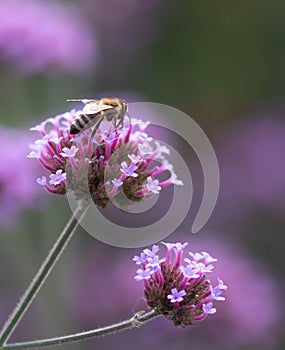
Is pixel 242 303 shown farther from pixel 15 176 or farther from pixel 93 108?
pixel 93 108

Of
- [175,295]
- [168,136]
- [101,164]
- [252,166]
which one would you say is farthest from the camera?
[252,166]

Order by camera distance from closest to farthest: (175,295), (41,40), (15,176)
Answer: (175,295) → (15,176) → (41,40)

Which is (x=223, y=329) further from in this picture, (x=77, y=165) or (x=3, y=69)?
(x=3, y=69)

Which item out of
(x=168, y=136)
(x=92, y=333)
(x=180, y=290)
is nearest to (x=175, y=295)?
(x=180, y=290)

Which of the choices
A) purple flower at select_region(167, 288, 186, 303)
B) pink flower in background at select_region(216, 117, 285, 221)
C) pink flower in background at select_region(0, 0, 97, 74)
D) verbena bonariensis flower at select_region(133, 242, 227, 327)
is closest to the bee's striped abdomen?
verbena bonariensis flower at select_region(133, 242, 227, 327)

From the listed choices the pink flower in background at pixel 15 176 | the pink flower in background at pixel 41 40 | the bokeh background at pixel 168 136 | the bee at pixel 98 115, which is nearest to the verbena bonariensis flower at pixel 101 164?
the bee at pixel 98 115

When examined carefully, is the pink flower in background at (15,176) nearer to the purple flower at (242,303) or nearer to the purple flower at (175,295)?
the purple flower at (242,303)

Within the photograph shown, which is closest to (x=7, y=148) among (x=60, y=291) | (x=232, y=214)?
(x=60, y=291)
